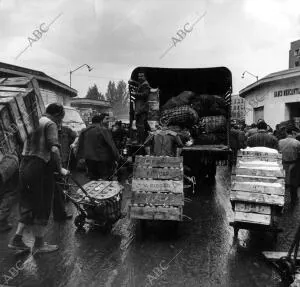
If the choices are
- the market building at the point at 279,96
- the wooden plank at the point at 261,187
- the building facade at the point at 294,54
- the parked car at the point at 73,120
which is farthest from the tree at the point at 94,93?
the wooden plank at the point at 261,187

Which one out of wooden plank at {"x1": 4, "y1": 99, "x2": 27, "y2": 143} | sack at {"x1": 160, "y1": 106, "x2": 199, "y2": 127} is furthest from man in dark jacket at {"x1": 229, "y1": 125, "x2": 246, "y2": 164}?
wooden plank at {"x1": 4, "y1": 99, "x2": 27, "y2": 143}

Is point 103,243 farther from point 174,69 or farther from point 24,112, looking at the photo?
point 174,69

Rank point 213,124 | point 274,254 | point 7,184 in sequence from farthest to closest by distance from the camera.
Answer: point 213,124
point 7,184
point 274,254

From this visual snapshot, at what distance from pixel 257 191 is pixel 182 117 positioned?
4.14 metres

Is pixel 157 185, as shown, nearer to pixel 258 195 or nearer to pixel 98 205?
pixel 98 205

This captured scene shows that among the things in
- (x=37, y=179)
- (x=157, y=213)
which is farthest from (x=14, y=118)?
(x=157, y=213)

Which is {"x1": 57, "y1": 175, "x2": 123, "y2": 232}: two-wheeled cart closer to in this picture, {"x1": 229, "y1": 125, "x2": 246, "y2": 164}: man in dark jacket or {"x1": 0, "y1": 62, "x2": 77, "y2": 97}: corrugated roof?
{"x1": 0, "y1": 62, "x2": 77, "y2": 97}: corrugated roof

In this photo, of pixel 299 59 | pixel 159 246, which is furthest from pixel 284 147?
pixel 299 59

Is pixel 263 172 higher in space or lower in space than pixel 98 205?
higher

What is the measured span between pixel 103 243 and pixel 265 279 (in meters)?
2.24

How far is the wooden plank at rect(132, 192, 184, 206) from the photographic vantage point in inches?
224

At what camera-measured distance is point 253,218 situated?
5.32 metres

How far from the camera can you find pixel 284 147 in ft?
27.8

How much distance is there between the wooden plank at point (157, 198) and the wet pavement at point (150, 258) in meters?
0.53
